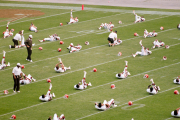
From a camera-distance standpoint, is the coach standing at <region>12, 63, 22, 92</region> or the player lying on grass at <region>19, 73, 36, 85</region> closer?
the coach standing at <region>12, 63, 22, 92</region>

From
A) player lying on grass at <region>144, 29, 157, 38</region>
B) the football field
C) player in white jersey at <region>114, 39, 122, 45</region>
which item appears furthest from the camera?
player lying on grass at <region>144, 29, 157, 38</region>

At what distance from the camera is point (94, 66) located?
32.8 meters

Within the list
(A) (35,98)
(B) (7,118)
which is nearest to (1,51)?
(A) (35,98)

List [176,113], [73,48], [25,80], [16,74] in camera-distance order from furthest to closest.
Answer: [73,48], [25,80], [16,74], [176,113]

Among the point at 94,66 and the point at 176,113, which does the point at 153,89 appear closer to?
the point at 176,113

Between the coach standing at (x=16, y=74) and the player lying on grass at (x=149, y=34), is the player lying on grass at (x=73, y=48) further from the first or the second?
the coach standing at (x=16, y=74)

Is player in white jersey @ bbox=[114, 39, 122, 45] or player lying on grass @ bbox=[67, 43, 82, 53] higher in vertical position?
player in white jersey @ bbox=[114, 39, 122, 45]

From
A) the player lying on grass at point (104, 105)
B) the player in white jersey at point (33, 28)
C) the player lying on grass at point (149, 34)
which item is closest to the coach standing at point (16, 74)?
the player lying on grass at point (104, 105)

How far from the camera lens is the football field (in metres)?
24.2

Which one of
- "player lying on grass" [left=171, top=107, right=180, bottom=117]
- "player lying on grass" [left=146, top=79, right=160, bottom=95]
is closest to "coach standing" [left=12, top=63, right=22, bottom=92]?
"player lying on grass" [left=146, top=79, right=160, bottom=95]

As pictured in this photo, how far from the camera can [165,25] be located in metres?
45.8

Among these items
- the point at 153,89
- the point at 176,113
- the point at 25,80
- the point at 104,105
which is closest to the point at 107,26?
the point at 25,80

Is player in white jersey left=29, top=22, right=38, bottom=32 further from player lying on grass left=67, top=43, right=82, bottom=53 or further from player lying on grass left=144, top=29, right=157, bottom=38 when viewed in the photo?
player lying on grass left=144, top=29, right=157, bottom=38


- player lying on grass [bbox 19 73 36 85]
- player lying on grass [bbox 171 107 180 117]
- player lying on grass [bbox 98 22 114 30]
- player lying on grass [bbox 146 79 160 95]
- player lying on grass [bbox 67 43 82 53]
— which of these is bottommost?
player lying on grass [bbox 171 107 180 117]
